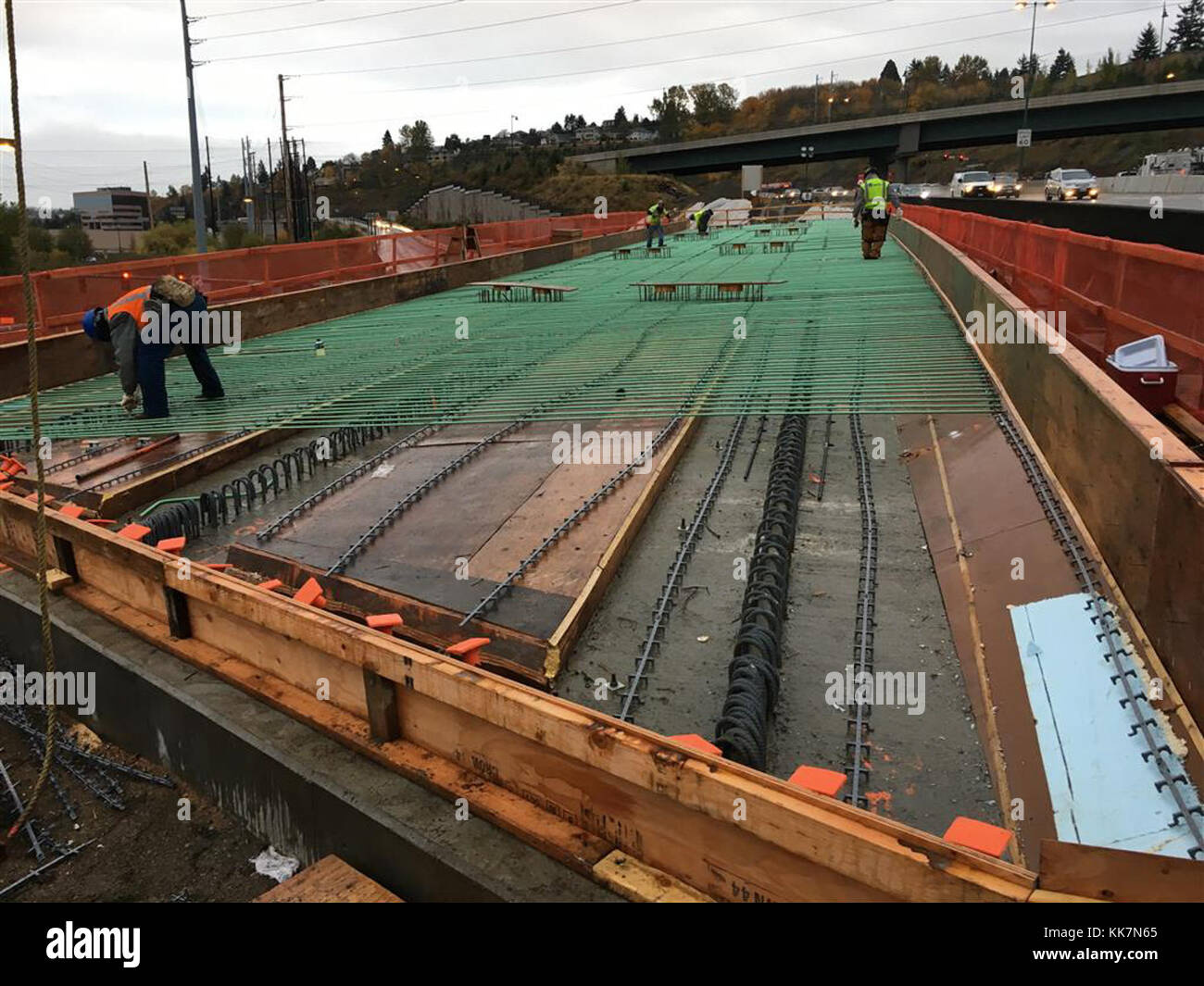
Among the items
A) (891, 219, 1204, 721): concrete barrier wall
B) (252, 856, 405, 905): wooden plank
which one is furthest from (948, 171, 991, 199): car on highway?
(252, 856, 405, 905): wooden plank

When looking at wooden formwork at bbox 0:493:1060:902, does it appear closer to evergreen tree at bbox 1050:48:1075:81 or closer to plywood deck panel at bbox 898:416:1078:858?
plywood deck panel at bbox 898:416:1078:858

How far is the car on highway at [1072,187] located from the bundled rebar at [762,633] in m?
48.0

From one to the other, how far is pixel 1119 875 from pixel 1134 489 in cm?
267

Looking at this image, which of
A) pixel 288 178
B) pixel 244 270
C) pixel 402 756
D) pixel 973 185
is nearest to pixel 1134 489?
pixel 402 756

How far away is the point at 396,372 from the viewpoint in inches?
440

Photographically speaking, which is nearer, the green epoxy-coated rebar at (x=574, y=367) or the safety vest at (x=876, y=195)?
the green epoxy-coated rebar at (x=574, y=367)

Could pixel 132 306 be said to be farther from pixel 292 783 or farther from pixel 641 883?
pixel 641 883

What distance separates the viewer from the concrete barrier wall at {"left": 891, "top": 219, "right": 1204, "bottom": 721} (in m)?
3.68

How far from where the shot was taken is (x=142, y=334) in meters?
8.58

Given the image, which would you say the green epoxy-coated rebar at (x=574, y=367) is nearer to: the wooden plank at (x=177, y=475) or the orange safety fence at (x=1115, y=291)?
the wooden plank at (x=177, y=475)

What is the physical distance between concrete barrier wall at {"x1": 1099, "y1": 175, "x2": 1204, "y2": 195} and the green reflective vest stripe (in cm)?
3228

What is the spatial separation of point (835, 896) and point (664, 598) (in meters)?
3.09

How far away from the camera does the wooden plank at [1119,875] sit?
2.31 metres

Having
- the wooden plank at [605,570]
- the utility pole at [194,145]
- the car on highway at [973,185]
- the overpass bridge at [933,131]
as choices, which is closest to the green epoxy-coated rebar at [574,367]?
the wooden plank at [605,570]
